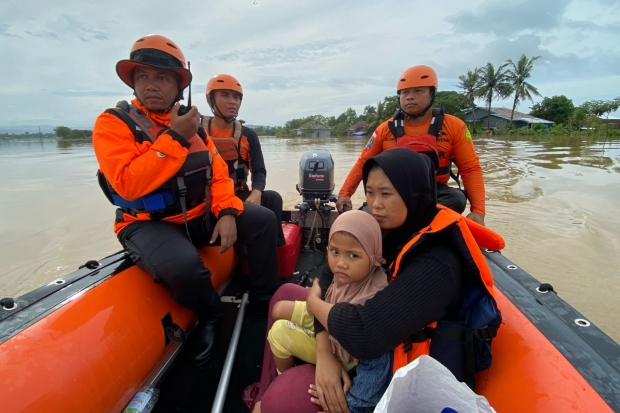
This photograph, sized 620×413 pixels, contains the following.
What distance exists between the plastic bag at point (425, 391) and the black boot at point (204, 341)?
1223mm

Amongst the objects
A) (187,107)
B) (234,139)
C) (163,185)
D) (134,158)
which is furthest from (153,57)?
(234,139)

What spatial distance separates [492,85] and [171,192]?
42.8 metres

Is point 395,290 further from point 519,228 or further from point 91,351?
point 519,228

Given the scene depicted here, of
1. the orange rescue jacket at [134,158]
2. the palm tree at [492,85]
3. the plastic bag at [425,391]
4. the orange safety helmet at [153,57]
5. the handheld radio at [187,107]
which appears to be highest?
the palm tree at [492,85]

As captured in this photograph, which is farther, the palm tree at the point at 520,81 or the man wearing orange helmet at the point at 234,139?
the palm tree at the point at 520,81

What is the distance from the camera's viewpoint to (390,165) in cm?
105

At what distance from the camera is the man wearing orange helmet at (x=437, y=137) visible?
8.39ft

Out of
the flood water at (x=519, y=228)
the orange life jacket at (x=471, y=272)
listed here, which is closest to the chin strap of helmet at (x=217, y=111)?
the orange life jacket at (x=471, y=272)

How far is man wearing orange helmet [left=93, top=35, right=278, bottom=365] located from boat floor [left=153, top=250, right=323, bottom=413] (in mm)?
85

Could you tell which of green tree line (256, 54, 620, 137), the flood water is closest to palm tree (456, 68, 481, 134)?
green tree line (256, 54, 620, 137)

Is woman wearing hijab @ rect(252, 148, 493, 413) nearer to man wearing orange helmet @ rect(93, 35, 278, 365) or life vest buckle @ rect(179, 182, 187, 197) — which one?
man wearing orange helmet @ rect(93, 35, 278, 365)

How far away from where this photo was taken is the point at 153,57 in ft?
5.58

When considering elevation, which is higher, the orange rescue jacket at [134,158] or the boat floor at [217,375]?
the orange rescue jacket at [134,158]

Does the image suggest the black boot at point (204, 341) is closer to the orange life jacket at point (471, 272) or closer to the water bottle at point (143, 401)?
the water bottle at point (143, 401)
